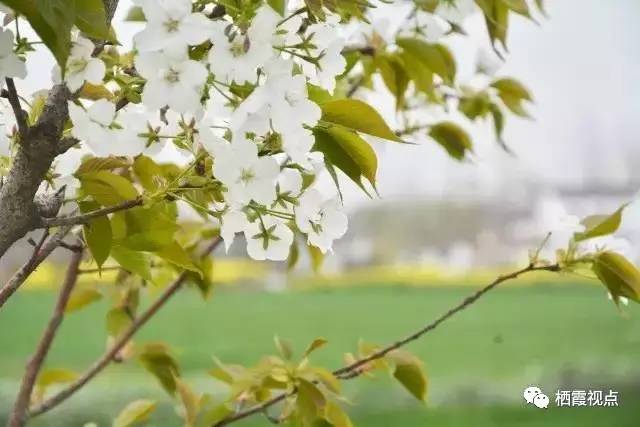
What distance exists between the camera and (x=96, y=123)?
0.94ft

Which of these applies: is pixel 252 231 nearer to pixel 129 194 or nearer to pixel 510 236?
pixel 129 194

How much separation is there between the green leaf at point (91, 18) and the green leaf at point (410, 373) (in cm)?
33

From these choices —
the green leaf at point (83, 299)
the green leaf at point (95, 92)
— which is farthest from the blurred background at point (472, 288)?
the green leaf at point (95, 92)

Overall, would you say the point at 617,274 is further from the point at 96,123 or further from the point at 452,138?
the point at 96,123

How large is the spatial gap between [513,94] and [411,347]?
83cm

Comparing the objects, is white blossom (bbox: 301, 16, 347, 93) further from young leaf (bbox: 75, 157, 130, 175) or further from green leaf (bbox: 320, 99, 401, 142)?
young leaf (bbox: 75, 157, 130, 175)

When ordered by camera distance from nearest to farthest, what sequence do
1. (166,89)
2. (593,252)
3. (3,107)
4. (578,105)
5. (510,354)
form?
1. (166,89)
2. (3,107)
3. (593,252)
4. (510,354)
5. (578,105)

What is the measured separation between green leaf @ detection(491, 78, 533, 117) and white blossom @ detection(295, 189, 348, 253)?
33 centimetres

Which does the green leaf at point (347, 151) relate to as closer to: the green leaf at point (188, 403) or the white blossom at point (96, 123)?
the white blossom at point (96, 123)

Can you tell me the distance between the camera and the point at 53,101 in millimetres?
318

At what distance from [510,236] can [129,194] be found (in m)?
1.17

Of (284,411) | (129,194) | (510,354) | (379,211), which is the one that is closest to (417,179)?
(379,211)

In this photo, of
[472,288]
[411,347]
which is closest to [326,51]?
[411,347]

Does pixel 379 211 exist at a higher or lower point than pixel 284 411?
lower
